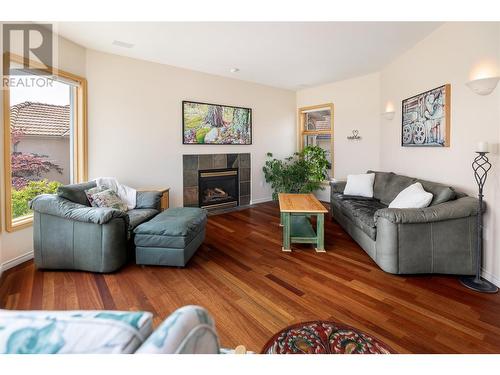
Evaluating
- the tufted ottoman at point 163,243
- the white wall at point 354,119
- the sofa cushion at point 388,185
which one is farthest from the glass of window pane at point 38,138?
the white wall at point 354,119

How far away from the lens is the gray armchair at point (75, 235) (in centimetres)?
248

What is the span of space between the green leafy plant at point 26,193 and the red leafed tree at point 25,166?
0.05m

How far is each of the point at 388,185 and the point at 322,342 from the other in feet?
10.3

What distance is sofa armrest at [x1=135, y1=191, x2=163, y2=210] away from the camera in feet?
Answer: 11.2

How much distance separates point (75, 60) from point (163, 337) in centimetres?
408

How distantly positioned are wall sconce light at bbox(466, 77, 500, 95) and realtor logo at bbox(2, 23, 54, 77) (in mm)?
4480

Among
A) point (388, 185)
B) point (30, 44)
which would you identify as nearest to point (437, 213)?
point (388, 185)

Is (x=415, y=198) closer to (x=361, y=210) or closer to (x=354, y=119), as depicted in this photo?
(x=361, y=210)

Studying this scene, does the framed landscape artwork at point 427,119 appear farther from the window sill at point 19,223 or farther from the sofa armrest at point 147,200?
the window sill at point 19,223

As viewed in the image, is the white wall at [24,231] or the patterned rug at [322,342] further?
the white wall at [24,231]

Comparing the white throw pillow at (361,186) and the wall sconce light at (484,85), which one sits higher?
the wall sconce light at (484,85)

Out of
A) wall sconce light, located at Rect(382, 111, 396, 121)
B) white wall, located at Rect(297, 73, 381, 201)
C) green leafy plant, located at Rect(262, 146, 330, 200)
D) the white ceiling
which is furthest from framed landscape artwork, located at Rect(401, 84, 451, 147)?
green leafy plant, located at Rect(262, 146, 330, 200)

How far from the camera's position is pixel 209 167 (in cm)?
500
